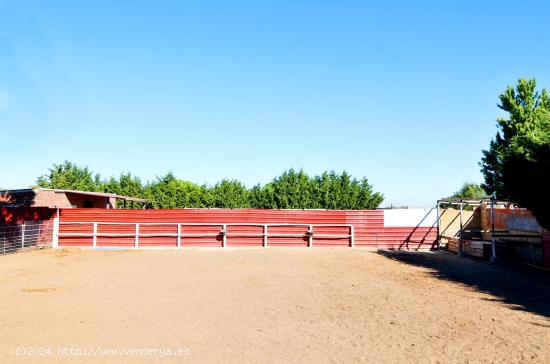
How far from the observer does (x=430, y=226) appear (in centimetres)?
2025

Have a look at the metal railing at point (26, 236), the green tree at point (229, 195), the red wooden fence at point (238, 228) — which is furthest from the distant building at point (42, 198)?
the green tree at point (229, 195)

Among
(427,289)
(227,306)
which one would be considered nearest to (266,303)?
(227,306)

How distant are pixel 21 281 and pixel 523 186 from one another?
15.8 meters

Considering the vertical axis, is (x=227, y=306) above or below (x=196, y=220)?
below

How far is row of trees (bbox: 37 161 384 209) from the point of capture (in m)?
32.4

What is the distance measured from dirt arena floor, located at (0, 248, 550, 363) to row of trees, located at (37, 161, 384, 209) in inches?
723

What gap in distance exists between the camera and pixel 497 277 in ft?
39.5

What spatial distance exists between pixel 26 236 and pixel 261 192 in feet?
63.6

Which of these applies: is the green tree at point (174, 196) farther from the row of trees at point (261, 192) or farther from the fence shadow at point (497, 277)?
the fence shadow at point (497, 277)

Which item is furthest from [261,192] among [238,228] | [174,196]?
[238,228]

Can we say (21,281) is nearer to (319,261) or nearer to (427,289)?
(319,261)

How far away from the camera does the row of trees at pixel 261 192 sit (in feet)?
106

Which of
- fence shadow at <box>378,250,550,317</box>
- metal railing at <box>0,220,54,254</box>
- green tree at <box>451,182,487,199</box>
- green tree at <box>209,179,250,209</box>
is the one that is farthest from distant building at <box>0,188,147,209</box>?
green tree at <box>451,182,487,199</box>

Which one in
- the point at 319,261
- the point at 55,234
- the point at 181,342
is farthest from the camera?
the point at 55,234
